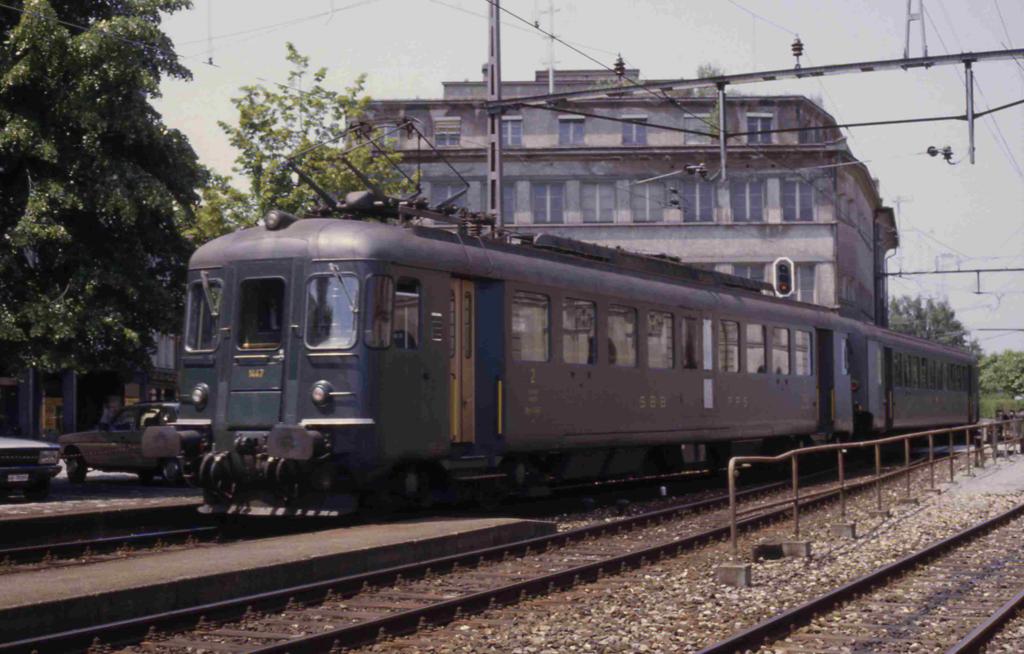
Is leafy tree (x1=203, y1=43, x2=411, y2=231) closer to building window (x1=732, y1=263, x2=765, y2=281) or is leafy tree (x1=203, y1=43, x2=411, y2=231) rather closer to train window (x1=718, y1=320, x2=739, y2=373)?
train window (x1=718, y1=320, x2=739, y2=373)

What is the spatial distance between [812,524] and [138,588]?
982 centimetres

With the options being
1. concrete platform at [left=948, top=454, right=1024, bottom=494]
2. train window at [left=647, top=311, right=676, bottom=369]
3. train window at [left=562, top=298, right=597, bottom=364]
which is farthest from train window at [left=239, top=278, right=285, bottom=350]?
concrete platform at [left=948, top=454, right=1024, bottom=494]

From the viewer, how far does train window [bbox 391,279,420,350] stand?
1502 cm

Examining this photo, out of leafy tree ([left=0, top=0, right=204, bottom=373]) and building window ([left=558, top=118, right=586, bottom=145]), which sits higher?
building window ([left=558, top=118, right=586, bottom=145])

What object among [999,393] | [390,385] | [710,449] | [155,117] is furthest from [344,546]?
[999,393]

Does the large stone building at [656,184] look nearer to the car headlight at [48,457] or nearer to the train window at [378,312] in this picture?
the car headlight at [48,457]

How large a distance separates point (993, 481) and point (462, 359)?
11346 millimetres

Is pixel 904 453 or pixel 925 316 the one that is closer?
pixel 904 453

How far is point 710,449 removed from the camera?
76.5 feet

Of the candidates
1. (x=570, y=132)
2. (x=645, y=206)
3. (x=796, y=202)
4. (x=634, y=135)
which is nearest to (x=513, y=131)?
(x=570, y=132)

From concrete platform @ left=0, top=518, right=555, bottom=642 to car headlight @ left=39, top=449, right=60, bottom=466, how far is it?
29.1 ft

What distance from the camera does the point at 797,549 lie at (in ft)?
45.6

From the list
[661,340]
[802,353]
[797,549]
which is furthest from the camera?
[802,353]

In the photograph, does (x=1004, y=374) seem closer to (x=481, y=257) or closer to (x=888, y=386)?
(x=888, y=386)
